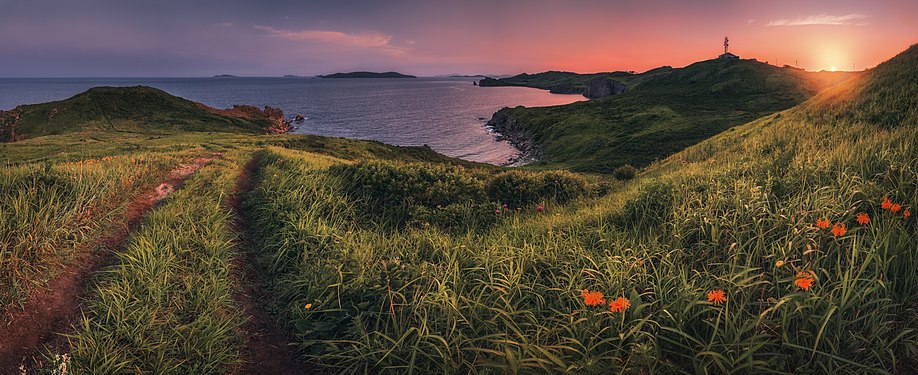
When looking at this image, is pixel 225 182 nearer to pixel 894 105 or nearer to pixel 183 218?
pixel 183 218

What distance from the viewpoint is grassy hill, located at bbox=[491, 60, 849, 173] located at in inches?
1533

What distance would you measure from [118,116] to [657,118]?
72.9 m

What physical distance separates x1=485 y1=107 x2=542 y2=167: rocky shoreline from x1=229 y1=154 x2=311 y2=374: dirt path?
44.6 meters

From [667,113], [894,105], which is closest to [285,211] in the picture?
[894,105]

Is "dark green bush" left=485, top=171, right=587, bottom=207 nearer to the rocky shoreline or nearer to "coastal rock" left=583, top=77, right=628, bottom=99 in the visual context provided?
the rocky shoreline

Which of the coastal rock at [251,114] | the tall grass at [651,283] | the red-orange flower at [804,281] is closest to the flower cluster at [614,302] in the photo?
the tall grass at [651,283]

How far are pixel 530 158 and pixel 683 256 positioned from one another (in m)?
52.8

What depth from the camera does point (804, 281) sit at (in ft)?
10.9

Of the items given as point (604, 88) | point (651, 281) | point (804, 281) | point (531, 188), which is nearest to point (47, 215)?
point (651, 281)

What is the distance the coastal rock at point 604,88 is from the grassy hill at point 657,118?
54009 millimetres

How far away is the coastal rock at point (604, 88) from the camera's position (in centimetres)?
15579

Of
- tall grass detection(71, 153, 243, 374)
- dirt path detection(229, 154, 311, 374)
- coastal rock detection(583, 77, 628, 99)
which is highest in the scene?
coastal rock detection(583, 77, 628, 99)

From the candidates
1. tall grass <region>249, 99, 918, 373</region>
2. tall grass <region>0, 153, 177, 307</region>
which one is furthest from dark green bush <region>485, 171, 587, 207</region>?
tall grass <region>0, 153, 177, 307</region>

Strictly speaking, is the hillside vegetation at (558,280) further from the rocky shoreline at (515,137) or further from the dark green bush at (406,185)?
the rocky shoreline at (515,137)
